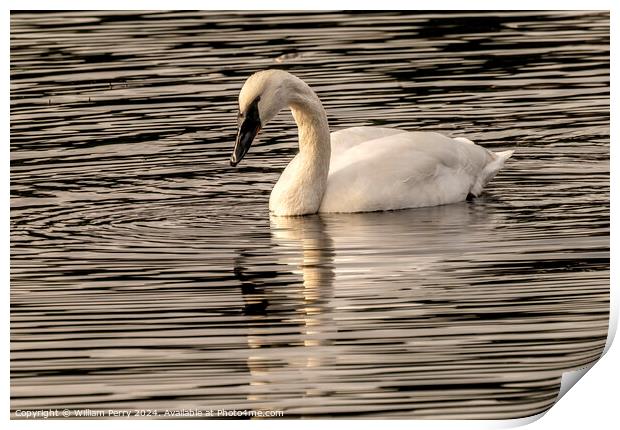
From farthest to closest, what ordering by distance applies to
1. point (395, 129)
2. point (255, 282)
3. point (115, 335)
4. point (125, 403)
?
point (395, 129) → point (255, 282) → point (115, 335) → point (125, 403)

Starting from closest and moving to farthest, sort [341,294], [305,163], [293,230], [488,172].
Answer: [341,294]
[293,230]
[305,163]
[488,172]

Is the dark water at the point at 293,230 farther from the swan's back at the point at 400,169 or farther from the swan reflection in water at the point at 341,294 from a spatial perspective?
the swan's back at the point at 400,169

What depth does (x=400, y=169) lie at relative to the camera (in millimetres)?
10312

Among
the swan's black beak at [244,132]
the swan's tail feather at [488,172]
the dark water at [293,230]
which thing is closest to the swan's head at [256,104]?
Answer: the swan's black beak at [244,132]

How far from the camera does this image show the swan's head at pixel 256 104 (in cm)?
970

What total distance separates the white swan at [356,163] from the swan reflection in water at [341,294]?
0.12 metres

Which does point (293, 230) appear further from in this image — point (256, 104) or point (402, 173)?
point (402, 173)

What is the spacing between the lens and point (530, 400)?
7066 millimetres

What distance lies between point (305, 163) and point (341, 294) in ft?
7.02

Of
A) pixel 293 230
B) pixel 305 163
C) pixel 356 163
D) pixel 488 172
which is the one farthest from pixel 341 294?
pixel 488 172

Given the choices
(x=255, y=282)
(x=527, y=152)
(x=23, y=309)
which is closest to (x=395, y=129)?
(x=527, y=152)

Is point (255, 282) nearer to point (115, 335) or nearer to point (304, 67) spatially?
point (115, 335)

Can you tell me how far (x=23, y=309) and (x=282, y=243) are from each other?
1.88 meters

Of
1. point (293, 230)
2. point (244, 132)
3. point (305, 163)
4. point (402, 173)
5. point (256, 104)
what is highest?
point (256, 104)
